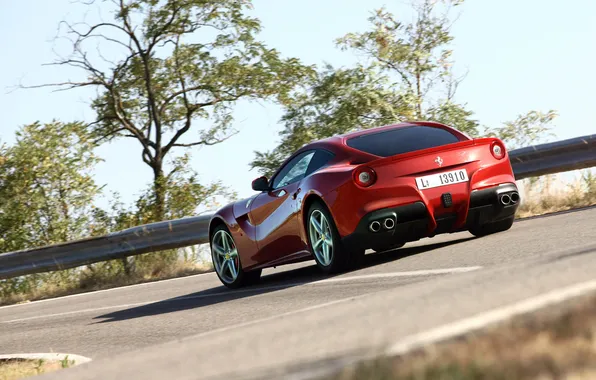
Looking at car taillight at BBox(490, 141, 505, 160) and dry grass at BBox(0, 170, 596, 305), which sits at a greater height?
car taillight at BBox(490, 141, 505, 160)

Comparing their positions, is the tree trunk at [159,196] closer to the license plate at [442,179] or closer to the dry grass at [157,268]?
the dry grass at [157,268]

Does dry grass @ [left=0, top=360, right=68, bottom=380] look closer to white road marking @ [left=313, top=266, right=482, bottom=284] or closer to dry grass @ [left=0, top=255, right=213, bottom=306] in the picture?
white road marking @ [left=313, top=266, right=482, bottom=284]

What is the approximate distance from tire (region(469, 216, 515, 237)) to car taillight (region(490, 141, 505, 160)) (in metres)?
0.92

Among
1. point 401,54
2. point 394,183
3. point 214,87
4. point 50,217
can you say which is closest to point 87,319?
point 394,183

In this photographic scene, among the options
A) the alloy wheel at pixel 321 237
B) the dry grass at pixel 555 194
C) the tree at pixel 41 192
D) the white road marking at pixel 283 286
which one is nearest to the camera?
the white road marking at pixel 283 286

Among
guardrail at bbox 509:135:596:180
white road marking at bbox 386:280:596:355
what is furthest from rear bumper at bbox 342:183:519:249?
white road marking at bbox 386:280:596:355

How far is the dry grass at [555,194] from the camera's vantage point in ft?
44.1

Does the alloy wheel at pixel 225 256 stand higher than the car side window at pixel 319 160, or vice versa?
the car side window at pixel 319 160

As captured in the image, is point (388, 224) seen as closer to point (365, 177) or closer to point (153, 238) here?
point (365, 177)

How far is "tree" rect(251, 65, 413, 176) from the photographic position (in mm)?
20984

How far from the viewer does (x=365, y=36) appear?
23078 mm

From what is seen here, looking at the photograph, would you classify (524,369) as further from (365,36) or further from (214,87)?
(214,87)

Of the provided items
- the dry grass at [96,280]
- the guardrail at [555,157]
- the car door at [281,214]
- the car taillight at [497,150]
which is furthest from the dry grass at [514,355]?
the dry grass at [96,280]

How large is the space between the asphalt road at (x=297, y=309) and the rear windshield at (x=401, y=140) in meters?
1.01
